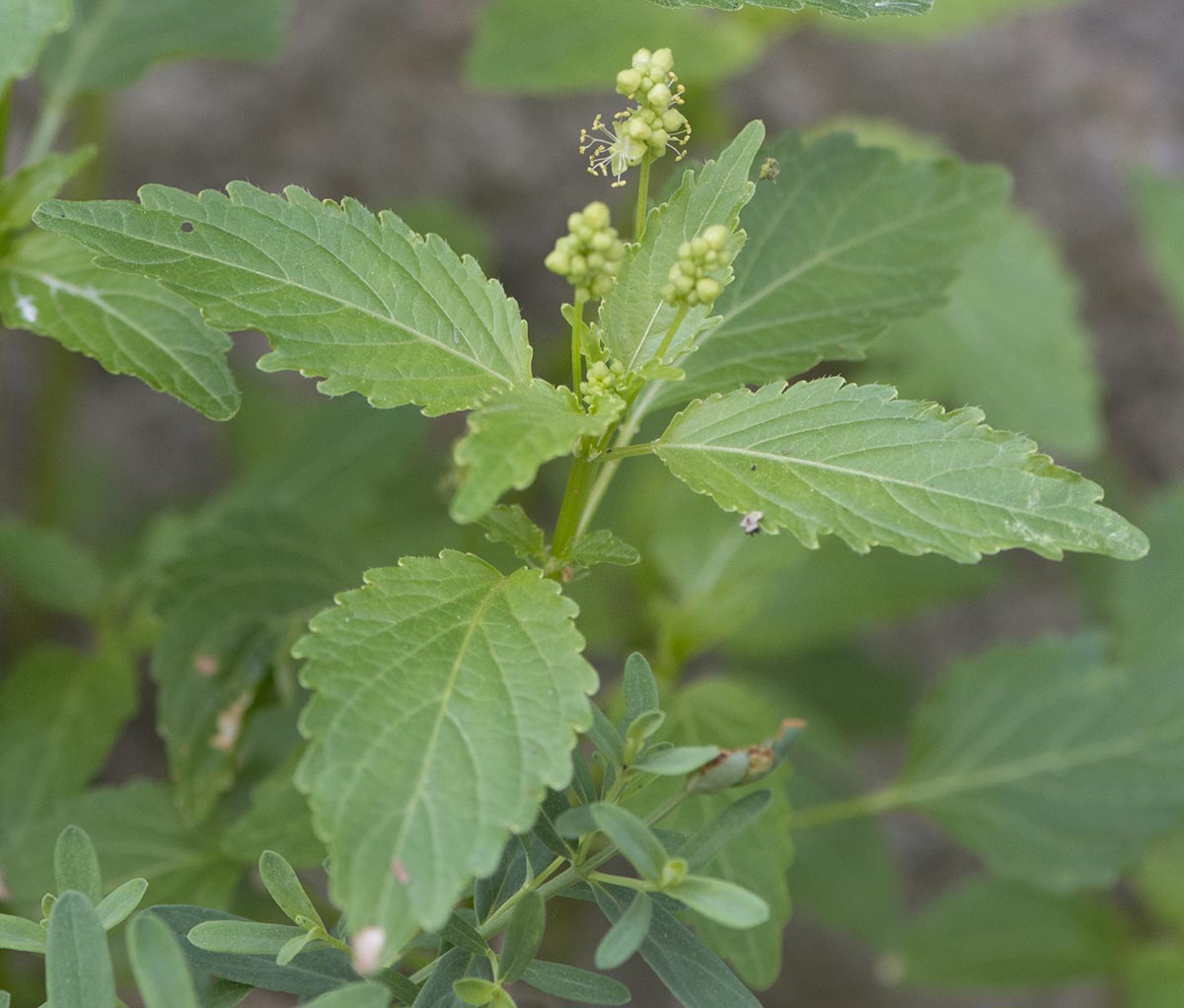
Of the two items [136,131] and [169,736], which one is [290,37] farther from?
[169,736]

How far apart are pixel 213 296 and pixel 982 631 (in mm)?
2500

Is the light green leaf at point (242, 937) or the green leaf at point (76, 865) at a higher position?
the light green leaf at point (242, 937)

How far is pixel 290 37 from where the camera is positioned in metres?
2.81

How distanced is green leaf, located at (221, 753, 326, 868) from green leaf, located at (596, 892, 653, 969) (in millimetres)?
542

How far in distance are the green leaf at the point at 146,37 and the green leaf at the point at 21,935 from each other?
3.99 ft

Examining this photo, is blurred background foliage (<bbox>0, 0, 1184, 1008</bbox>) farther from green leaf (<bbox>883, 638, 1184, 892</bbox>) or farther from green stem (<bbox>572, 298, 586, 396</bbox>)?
green stem (<bbox>572, 298, 586, 396</bbox>)

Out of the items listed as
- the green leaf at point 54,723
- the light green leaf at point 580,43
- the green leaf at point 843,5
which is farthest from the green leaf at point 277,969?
the light green leaf at point 580,43

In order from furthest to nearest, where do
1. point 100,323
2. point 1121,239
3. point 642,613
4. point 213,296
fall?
point 1121,239 → point 642,613 → point 100,323 → point 213,296

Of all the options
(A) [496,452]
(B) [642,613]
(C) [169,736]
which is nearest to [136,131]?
(B) [642,613]

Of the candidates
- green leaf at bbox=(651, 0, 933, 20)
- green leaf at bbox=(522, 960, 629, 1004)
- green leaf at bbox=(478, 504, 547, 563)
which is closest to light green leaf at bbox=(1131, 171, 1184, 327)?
green leaf at bbox=(651, 0, 933, 20)

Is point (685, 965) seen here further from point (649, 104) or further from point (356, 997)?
point (649, 104)

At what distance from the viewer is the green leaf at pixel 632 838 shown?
2.90ft

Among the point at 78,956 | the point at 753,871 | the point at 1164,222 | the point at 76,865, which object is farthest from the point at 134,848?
the point at 1164,222

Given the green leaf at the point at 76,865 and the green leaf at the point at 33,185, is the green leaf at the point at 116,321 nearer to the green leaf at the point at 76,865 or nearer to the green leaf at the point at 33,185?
the green leaf at the point at 33,185
